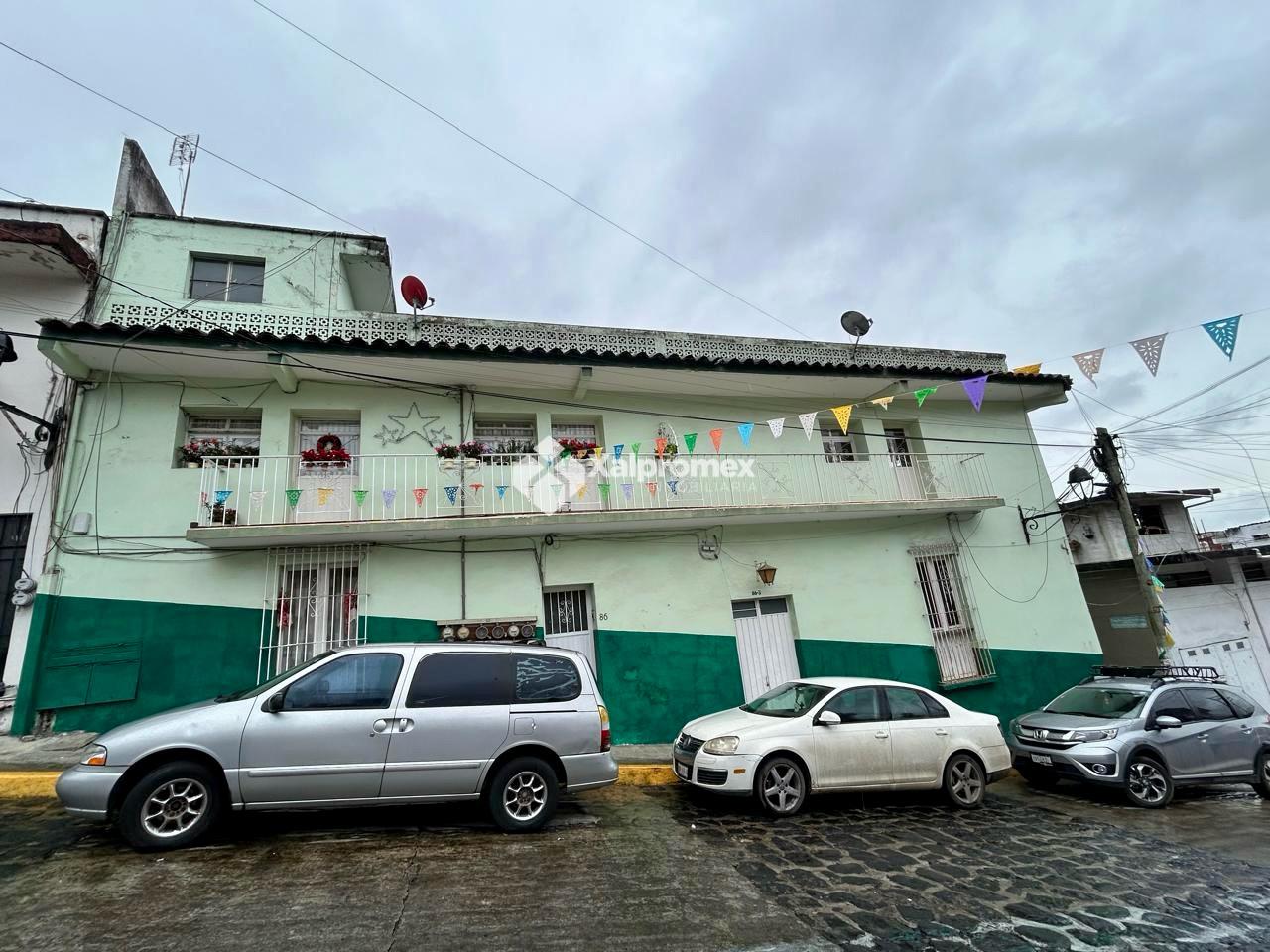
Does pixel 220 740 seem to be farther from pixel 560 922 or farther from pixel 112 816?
pixel 560 922

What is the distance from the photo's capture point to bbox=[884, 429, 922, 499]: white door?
11438 millimetres

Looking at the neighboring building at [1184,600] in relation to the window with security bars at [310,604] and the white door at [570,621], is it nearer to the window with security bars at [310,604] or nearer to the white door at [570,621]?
the white door at [570,621]

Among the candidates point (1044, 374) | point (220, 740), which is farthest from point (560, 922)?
point (1044, 374)

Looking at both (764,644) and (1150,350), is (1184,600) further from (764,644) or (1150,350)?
(764,644)

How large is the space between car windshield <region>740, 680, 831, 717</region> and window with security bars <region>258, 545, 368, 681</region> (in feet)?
17.8

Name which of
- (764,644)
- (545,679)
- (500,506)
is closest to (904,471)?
(764,644)

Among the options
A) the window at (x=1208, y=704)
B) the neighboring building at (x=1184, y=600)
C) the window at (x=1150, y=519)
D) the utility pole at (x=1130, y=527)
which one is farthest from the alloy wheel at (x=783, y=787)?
the window at (x=1150, y=519)

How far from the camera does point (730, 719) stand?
6836 millimetres

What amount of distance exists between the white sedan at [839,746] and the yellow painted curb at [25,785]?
6.49 meters

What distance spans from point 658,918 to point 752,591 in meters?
6.44

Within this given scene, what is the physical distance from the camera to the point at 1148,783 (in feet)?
25.4

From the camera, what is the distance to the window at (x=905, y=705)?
23.2 ft

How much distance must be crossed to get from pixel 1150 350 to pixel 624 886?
9.75 m

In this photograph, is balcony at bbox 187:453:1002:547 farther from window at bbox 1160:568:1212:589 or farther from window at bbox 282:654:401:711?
window at bbox 1160:568:1212:589
